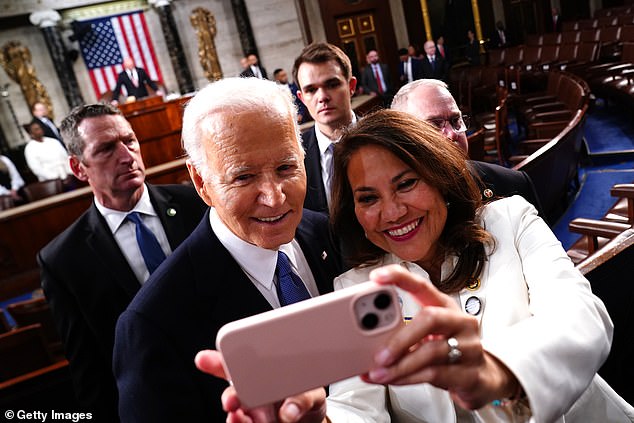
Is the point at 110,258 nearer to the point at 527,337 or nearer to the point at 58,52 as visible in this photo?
the point at 527,337

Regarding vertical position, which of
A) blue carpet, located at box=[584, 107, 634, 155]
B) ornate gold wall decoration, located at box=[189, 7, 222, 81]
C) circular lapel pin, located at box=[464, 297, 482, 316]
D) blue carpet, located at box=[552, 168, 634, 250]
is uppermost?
ornate gold wall decoration, located at box=[189, 7, 222, 81]

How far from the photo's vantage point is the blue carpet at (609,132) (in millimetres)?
6285

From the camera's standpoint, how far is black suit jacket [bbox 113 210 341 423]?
1178mm

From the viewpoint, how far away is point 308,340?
77cm

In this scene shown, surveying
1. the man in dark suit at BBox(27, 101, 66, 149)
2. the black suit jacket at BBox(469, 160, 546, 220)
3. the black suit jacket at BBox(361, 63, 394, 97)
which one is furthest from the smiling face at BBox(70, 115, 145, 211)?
the black suit jacket at BBox(361, 63, 394, 97)

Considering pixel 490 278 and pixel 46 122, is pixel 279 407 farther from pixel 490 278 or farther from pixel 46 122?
pixel 46 122

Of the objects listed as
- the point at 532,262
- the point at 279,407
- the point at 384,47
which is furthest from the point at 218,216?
the point at 384,47

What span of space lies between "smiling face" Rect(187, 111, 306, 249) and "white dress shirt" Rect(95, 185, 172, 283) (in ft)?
3.29

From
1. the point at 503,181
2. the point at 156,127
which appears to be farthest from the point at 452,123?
the point at 156,127

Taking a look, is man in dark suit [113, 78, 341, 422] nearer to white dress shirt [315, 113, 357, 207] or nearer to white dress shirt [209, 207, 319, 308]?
white dress shirt [209, 207, 319, 308]

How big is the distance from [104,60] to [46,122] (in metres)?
3.36

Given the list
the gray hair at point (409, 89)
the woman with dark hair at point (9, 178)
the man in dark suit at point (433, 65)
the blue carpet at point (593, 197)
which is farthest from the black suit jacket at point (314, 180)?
the woman with dark hair at point (9, 178)

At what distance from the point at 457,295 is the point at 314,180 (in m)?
1.53

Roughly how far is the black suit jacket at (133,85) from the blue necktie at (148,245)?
9.41 meters
